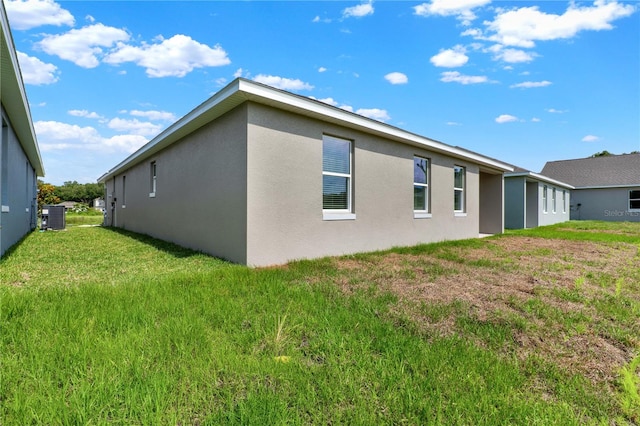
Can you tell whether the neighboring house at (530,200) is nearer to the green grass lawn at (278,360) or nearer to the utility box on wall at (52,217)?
the green grass lawn at (278,360)

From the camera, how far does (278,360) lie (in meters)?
2.32

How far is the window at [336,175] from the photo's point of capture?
22.8 feet

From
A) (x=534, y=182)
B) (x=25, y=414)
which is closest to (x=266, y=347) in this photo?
(x=25, y=414)

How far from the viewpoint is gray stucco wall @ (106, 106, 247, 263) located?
5.85 metres

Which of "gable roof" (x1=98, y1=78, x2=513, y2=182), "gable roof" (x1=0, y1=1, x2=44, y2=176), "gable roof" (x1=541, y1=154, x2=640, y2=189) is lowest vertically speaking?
"gable roof" (x1=98, y1=78, x2=513, y2=182)

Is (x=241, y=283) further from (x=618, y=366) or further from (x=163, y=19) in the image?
(x=163, y=19)

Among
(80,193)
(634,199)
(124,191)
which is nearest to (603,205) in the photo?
(634,199)

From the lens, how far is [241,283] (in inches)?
171

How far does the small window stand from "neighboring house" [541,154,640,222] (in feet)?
92.8

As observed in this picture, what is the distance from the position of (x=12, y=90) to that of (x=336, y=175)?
641 cm

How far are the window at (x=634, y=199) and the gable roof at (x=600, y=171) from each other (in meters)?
0.86

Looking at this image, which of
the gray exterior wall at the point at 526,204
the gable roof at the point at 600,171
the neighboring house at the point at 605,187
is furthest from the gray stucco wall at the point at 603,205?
the gray exterior wall at the point at 526,204

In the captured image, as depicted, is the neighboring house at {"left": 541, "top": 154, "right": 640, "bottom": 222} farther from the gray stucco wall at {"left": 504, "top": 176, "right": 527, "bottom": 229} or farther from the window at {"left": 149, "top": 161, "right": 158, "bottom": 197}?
the window at {"left": 149, "top": 161, "right": 158, "bottom": 197}

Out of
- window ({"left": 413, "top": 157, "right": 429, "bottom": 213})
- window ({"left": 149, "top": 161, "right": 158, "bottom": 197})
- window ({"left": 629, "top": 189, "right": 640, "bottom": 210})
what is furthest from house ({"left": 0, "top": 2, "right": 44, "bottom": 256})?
window ({"left": 629, "top": 189, "right": 640, "bottom": 210})
